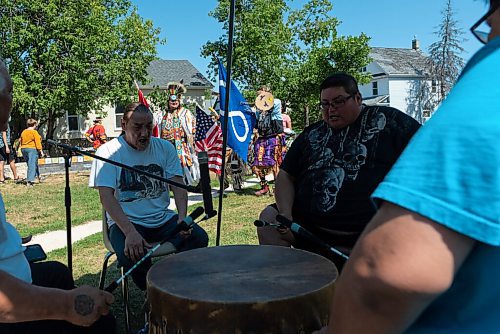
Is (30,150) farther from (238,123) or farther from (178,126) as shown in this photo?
(238,123)

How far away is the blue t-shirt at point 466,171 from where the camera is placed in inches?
23.8

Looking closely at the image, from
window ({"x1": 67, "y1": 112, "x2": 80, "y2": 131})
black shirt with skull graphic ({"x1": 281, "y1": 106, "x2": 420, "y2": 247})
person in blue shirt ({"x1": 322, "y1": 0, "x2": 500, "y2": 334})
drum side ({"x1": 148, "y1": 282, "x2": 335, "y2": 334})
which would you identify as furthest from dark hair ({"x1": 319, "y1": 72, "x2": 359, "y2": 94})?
window ({"x1": 67, "y1": 112, "x2": 80, "y2": 131})

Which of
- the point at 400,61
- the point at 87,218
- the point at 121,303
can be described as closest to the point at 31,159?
the point at 87,218

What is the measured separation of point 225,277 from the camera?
5.28 ft

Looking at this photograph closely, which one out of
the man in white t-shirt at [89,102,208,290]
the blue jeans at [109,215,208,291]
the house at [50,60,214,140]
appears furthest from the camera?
the house at [50,60,214,140]

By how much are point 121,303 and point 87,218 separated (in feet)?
11.2

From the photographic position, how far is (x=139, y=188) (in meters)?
3.25

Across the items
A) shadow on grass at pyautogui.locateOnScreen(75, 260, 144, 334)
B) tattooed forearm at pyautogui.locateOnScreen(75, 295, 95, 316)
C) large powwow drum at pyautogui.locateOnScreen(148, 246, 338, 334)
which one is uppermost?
large powwow drum at pyautogui.locateOnScreen(148, 246, 338, 334)

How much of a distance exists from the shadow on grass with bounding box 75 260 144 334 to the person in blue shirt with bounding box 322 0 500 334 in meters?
2.69

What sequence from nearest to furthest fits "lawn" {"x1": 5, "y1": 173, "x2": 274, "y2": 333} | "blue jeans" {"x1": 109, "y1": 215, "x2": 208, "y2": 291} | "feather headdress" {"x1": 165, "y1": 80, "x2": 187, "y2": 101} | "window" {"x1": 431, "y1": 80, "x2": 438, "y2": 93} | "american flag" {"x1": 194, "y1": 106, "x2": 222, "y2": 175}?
"blue jeans" {"x1": 109, "y1": 215, "x2": 208, "y2": 291}, "lawn" {"x1": 5, "y1": 173, "x2": 274, "y2": 333}, "american flag" {"x1": 194, "y1": 106, "x2": 222, "y2": 175}, "feather headdress" {"x1": 165, "y1": 80, "x2": 187, "y2": 101}, "window" {"x1": 431, "y1": 80, "x2": 438, "y2": 93}

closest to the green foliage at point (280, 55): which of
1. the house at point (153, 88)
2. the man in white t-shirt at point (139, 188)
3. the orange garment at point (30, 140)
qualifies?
the house at point (153, 88)

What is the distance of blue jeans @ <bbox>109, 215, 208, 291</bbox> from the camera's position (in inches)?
116

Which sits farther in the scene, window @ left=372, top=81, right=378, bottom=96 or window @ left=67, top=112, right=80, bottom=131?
window @ left=372, top=81, right=378, bottom=96

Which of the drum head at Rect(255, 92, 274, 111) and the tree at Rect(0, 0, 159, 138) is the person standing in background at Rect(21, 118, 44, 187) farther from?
the tree at Rect(0, 0, 159, 138)
